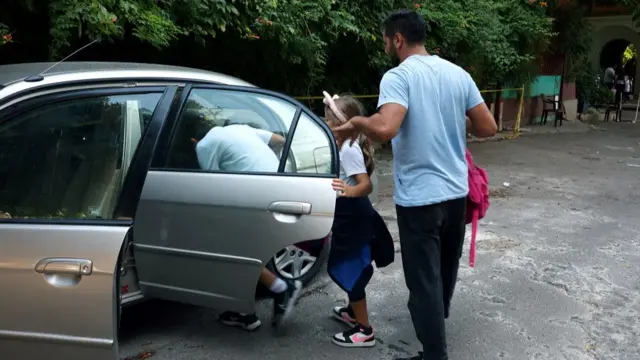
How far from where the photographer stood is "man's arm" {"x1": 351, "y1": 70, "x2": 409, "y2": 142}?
2822mm

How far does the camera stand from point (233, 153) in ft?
10.8

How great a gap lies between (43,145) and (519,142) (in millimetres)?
12437

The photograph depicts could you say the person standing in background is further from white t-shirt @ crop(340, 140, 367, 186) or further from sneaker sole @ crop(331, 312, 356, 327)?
white t-shirt @ crop(340, 140, 367, 186)

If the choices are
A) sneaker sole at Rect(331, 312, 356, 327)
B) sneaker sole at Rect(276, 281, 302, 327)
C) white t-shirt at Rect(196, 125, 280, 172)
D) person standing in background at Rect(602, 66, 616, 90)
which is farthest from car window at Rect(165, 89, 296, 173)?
person standing in background at Rect(602, 66, 616, 90)

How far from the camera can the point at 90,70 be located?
111 inches

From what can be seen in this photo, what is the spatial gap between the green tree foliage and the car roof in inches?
67.2

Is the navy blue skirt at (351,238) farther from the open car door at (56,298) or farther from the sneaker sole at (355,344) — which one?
the open car door at (56,298)

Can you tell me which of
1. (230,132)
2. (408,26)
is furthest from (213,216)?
(408,26)

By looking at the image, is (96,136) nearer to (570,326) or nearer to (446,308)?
(446,308)

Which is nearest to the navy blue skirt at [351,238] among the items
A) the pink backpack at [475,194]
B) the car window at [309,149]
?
the car window at [309,149]

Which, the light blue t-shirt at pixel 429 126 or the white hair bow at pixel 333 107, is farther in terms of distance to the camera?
the white hair bow at pixel 333 107

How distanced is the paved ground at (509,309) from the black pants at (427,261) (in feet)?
1.87

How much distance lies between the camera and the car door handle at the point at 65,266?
2303 millimetres

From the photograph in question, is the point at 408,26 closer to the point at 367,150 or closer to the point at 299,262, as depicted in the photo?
the point at 367,150
